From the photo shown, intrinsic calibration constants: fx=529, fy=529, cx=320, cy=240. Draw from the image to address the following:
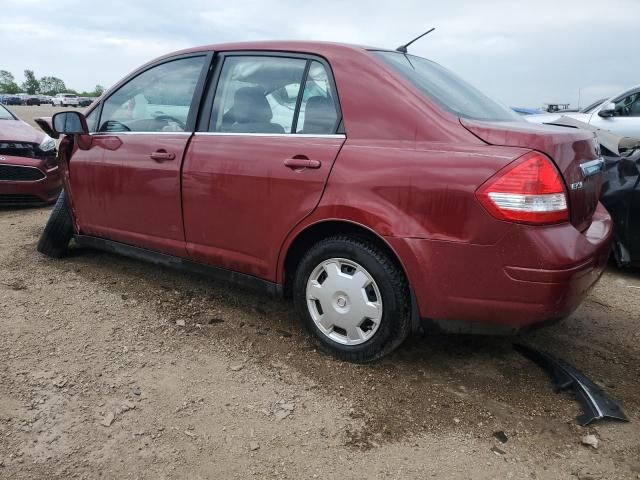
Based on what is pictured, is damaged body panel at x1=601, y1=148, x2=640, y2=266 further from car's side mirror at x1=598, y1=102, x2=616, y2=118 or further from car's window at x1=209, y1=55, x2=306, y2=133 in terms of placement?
car's side mirror at x1=598, y1=102, x2=616, y2=118

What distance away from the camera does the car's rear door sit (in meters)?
2.74

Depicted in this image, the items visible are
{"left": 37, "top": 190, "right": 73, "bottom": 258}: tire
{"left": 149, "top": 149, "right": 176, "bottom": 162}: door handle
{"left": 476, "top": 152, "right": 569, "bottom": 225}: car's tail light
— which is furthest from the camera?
{"left": 37, "top": 190, "right": 73, "bottom": 258}: tire

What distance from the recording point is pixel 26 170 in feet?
21.4

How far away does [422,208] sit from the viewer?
2383mm

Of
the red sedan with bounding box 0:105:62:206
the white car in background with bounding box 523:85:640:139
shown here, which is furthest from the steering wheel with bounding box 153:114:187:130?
the white car in background with bounding box 523:85:640:139

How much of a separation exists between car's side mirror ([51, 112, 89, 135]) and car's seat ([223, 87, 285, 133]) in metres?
1.35

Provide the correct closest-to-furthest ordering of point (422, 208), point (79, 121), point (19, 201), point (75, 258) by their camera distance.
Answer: point (422, 208) < point (79, 121) < point (75, 258) < point (19, 201)

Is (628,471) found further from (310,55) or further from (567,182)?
(310,55)

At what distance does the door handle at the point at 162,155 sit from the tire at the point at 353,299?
1113 mm

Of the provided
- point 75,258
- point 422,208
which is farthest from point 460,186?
point 75,258

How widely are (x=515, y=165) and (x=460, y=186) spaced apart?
24 centimetres

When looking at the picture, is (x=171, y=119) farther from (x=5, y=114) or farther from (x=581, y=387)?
(x=5, y=114)

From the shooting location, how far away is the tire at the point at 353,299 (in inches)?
101

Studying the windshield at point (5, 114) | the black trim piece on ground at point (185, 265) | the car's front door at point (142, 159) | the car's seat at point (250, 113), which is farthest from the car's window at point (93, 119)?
the windshield at point (5, 114)
